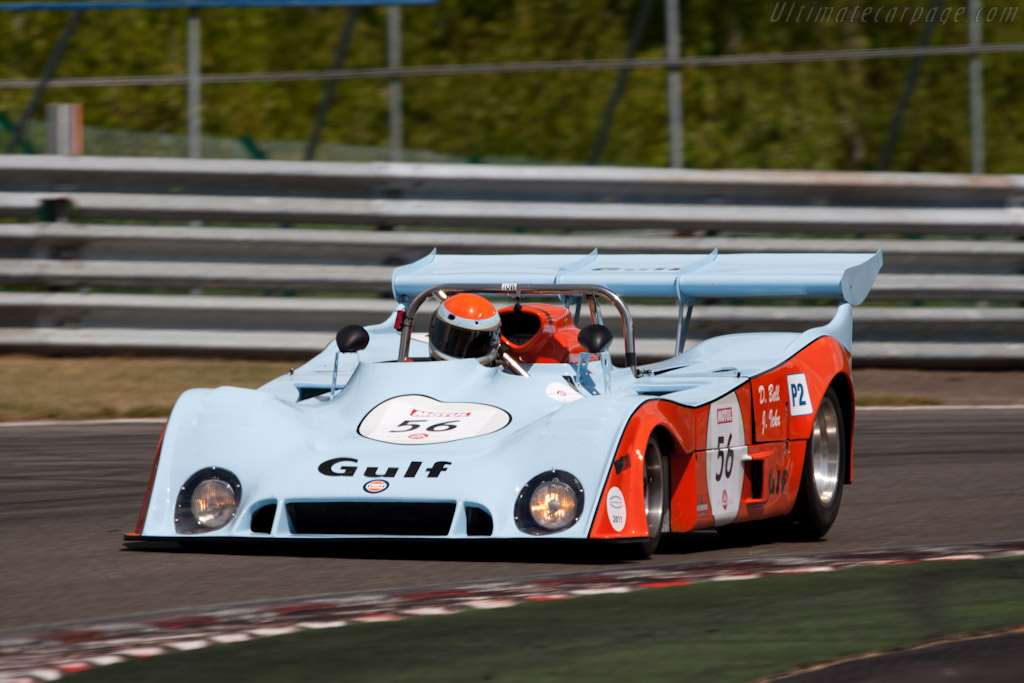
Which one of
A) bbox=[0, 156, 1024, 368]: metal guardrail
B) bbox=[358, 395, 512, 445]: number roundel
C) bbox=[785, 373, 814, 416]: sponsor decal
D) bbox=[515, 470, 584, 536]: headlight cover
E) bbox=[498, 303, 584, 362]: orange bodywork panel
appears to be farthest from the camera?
bbox=[0, 156, 1024, 368]: metal guardrail

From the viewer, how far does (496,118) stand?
13742mm

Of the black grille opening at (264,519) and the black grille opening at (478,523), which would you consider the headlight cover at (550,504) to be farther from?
the black grille opening at (264,519)

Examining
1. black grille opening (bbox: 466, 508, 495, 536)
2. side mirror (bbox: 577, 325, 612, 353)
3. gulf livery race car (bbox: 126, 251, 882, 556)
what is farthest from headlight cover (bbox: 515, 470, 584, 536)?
side mirror (bbox: 577, 325, 612, 353)

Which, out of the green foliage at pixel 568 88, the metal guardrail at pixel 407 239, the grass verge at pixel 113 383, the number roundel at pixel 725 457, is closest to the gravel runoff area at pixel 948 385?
the metal guardrail at pixel 407 239

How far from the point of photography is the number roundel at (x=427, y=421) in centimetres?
661

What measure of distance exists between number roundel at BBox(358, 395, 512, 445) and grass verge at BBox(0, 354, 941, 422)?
497 centimetres

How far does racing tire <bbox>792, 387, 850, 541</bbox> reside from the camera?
7.57 m

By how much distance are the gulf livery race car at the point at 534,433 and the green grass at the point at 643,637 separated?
75 cm

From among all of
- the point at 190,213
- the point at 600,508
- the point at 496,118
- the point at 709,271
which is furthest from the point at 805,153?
the point at 600,508

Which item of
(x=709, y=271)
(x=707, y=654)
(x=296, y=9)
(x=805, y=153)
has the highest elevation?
(x=296, y=9)

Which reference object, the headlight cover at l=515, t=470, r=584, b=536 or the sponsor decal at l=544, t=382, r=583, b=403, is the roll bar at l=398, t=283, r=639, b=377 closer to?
the sponsor decal at l=544, t=382, r=583, b=403

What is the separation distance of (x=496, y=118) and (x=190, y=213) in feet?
8.10

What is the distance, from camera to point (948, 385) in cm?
1280

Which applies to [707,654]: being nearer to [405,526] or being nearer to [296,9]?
[405,526]
